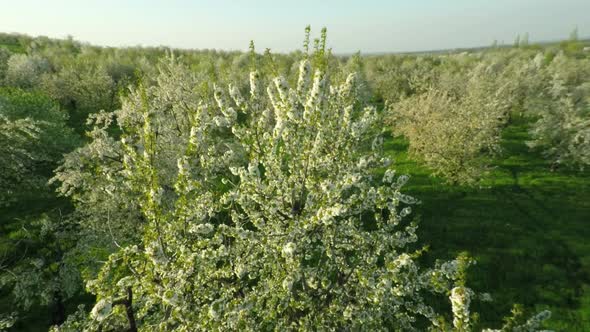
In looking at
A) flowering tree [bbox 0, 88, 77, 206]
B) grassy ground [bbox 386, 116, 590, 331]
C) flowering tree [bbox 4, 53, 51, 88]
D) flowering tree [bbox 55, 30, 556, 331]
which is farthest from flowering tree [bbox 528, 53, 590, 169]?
flowering tree [bbox 4, 53, 51, 88]

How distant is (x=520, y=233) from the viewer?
Result: 2098 centimetres

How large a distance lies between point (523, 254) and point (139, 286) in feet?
66.4

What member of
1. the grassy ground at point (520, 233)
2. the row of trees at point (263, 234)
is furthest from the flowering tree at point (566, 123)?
the row of trees at point (263, 234)

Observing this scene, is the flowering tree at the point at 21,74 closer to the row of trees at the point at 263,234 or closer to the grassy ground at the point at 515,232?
the grassy ground at the point at 515,232

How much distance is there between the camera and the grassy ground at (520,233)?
15641 millimetres

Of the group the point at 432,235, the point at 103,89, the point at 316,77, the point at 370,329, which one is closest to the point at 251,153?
the point at 316,77

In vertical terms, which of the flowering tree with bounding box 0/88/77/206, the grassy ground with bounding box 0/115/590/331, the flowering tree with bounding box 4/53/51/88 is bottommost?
the grassy ground with bounding box 0/115/590/331

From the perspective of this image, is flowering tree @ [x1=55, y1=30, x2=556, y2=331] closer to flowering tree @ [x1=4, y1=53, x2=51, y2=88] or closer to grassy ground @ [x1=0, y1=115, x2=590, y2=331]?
grassy ground @ [x1=0, y1=115, x2=590, y2=331]

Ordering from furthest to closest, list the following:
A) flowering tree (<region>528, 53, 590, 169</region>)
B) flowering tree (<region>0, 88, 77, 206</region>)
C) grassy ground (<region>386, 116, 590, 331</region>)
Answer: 1. flowering tree (<region>528, 53, 590, 169</region>)
2. flowering tree (<region>0, 88, 77, 206</region>)
3. grassy ground (<region>386, 116, 590, 331</region>)

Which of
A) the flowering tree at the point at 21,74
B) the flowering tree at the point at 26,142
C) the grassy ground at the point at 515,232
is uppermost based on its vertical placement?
the flowering tree at the point at 21,74

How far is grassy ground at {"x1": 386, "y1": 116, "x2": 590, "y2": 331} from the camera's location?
15.6 m

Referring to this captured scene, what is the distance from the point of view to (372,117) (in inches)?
330

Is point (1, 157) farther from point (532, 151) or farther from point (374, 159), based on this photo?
point (532, 151)

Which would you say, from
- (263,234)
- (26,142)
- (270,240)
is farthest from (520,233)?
(26,142)
